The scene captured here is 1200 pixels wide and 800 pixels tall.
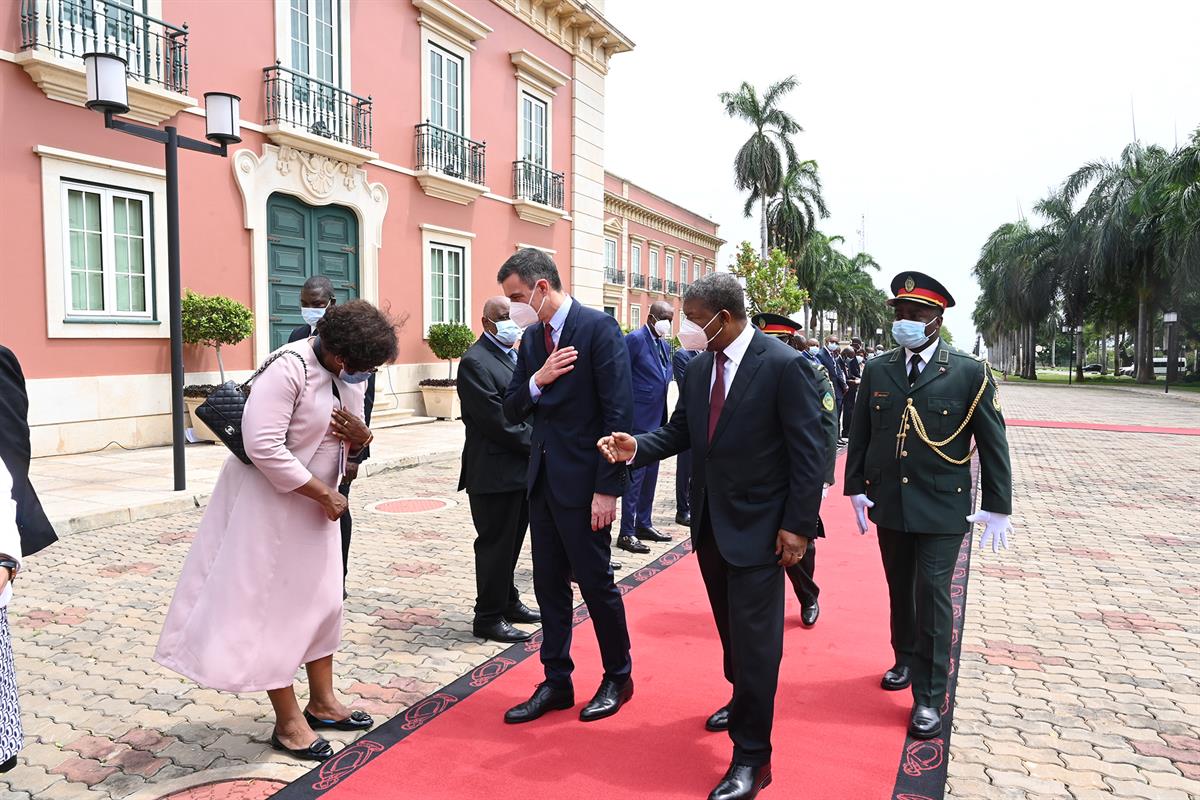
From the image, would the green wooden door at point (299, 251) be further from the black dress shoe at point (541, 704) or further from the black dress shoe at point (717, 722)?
the black dress shoe at point (717, 722)

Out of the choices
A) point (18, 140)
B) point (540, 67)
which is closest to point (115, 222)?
point (18, 140)

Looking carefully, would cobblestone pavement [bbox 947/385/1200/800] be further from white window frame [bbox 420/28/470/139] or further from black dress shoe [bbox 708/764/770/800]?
white window frame [bbox 420/28/470/139]

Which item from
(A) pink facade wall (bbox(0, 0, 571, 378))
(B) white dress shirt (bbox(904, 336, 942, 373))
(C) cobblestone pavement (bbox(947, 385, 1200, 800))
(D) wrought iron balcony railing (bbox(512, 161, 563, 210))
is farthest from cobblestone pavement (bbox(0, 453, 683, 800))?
(D) wrought iron balcony railing (bbox(512, 161, 563, 210))

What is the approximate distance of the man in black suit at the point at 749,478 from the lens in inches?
118

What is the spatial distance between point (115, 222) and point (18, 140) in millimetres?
1442

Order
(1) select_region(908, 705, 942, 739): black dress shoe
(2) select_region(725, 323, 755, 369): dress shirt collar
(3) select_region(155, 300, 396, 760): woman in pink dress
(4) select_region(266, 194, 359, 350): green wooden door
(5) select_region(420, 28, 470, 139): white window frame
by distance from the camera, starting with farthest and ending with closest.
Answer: (5) select_region(420, 28, 470, 139): white window frame, (4) select_region(266, 194, 359, 350): green wooden door, (1) select_region(908, 705, 942, 739): black dress shoe, (2) select_region(725, 323, 755, 369): dress shirt collar, (3) select_region(155, 300, 396, 760): woman in pink dress

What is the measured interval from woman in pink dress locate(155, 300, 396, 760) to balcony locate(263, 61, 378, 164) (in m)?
11.4

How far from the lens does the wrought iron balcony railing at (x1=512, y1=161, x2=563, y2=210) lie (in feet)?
63.4

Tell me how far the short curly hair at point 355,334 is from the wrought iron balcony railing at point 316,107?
11522 millimetres

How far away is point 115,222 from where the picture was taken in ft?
36.4

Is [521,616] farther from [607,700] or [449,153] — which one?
[449,153]

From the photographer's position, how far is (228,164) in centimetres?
1252

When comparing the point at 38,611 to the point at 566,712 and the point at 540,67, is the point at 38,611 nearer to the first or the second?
the point at 566,712

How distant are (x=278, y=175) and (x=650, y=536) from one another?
381 inches
